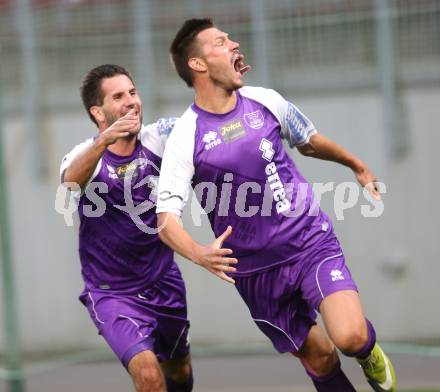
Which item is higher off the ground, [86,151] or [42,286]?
[86,151]

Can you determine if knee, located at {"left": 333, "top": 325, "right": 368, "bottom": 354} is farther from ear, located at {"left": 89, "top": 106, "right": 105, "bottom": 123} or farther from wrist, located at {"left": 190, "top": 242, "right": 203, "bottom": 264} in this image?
ear, located at {"left": 89, "top": 106, "right": 105, "bottom": 123}

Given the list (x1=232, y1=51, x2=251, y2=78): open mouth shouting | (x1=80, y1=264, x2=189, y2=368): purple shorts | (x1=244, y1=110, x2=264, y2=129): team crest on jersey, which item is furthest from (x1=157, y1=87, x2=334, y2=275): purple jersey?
(x1=80, y1=264, x2=189, y2=368): purple shorts

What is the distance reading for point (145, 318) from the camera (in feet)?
18.5

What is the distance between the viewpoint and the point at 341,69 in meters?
8.68

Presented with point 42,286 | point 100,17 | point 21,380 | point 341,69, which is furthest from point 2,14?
point 21,380

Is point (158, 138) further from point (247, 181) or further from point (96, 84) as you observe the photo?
point (247, 181)

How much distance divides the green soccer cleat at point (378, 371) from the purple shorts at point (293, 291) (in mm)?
358

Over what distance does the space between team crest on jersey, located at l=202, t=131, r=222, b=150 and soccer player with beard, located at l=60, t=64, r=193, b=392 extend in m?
0.41

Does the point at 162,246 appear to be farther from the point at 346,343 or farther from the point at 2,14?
the point at 2,14

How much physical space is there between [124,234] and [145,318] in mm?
479

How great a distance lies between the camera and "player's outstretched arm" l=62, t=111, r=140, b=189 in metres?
5.15

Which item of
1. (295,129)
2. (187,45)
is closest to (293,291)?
(295,129)

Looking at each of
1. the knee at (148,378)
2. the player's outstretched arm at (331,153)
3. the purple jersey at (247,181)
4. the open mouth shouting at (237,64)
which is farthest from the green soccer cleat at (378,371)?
the open mouth shouting at (237,64)

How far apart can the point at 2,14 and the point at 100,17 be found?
3.05 ft
